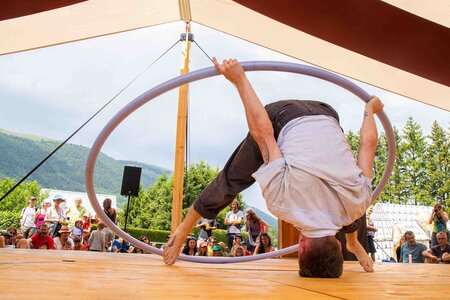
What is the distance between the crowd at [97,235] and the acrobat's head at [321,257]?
→ 3.61m

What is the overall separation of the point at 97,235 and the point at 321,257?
4901mm

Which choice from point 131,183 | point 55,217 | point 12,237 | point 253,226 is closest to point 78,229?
point 55,217

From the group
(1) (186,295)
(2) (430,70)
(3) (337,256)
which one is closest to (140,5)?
(2) (430,70)

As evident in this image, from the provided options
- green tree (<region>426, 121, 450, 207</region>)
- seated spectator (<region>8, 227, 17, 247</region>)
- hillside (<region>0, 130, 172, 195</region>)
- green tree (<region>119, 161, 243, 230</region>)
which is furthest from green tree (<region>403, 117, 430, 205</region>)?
hillside (<region>0, 130, 172, 195</region>)

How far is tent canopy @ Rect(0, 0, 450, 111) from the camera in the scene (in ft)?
11.4

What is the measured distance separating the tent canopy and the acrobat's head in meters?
2.62

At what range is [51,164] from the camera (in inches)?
2808

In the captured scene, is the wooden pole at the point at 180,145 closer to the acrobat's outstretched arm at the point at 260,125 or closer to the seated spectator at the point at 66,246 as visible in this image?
the seated spectator at the point at 66,246

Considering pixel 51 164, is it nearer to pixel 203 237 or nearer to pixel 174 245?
pixel 203 237

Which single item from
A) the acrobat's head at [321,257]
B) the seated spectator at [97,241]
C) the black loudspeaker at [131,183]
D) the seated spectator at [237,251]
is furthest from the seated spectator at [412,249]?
the acrobat's head at [321,257]

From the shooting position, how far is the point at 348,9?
3.45m

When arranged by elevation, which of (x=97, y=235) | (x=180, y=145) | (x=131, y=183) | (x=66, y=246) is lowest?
(x=66, y=246)

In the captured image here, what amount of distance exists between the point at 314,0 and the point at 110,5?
2.60 meters

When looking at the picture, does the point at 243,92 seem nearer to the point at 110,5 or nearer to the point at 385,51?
the point at 385,51
